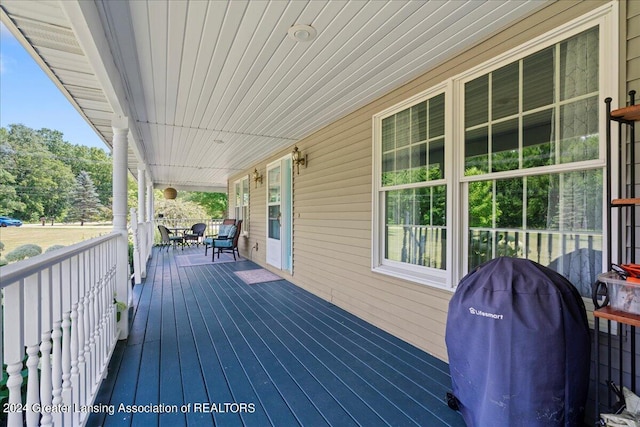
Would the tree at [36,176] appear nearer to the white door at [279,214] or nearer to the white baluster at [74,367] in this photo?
the white baluster at [74,367]

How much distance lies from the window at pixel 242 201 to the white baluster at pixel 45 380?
697cm

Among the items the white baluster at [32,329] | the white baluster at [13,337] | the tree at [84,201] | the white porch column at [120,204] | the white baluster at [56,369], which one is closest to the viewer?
the white baluster at [13,337]

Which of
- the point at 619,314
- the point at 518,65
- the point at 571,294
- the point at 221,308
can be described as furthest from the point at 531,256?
the point at 221,308

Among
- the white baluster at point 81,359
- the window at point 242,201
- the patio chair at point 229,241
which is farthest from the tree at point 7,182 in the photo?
the window at point 242,201

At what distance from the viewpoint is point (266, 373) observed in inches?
92.2

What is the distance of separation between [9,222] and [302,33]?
2.09 metres

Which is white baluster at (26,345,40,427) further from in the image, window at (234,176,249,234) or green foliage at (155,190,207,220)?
green foliage at (155,190,207,220)

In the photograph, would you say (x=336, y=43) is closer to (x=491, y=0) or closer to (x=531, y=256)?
(x=491, y=0)

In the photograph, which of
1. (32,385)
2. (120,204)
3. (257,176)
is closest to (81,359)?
(32,385)

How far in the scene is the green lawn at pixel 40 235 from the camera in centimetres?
145

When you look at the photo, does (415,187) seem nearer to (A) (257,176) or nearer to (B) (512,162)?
(B) (512,162)

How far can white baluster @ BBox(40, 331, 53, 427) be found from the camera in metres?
1.30

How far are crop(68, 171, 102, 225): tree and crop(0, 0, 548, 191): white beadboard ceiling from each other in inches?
31.4

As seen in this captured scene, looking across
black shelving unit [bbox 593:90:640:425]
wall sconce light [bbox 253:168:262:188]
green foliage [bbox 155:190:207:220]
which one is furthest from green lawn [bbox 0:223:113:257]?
green foliage [bbox 155:190:207:220]
